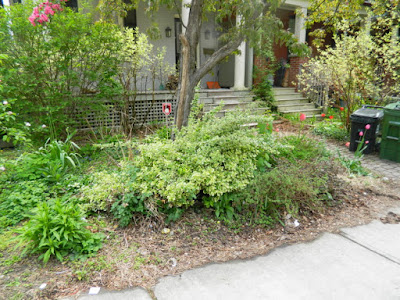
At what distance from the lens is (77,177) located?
414cm

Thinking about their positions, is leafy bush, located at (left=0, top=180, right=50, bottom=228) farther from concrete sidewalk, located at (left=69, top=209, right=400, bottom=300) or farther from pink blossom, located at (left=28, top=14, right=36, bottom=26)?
pink blossom, located at (left=28, top=14, right=36, bottom=26)

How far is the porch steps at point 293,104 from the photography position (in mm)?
9945

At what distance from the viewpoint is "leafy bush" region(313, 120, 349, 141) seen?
301 inches

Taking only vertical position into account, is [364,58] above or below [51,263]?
above

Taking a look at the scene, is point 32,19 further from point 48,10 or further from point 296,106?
point 296,106

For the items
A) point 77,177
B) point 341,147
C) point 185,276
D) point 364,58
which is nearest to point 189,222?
point 185,276

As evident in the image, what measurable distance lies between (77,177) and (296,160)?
10.8 feet

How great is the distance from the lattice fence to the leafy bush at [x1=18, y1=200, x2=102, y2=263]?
10.5ft

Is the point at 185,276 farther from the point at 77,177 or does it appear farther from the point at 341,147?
the point at 341,147

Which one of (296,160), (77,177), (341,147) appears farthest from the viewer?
(341,147)

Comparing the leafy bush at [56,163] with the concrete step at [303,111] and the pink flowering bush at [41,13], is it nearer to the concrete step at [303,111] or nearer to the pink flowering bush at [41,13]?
the pink flowering bush at [41,13]

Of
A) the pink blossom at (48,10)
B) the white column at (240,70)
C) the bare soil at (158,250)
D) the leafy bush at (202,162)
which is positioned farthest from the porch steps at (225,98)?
the bare soil at (158,250)

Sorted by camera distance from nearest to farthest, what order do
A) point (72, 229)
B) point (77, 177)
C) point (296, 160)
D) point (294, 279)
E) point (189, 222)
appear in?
1. point (294, 279)
2. point (72, 229)
3. point (189, 222)
4. point (77, 177)
5. point (296, 160)

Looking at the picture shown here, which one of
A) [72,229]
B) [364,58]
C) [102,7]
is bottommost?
[72,229]
